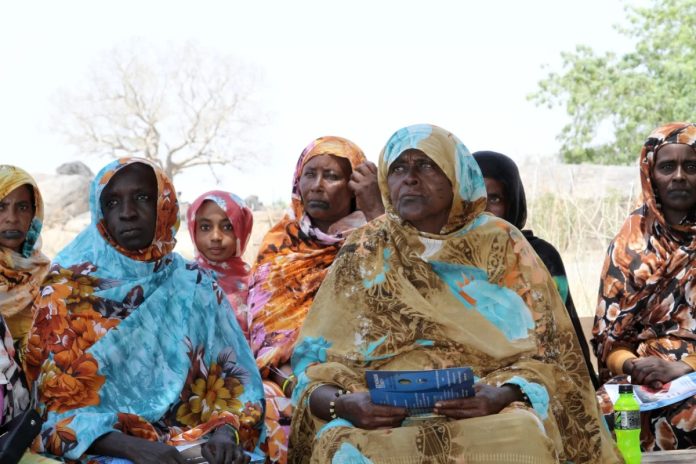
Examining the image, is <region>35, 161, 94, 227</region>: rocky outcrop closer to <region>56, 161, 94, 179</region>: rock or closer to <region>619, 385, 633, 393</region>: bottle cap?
<region>56, 161, 94, 179</region>: rock

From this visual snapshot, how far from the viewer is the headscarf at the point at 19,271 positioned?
561 cm

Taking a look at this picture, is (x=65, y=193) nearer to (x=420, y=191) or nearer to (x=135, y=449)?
(x=420, y=191)

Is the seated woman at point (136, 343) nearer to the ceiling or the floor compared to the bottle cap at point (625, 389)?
nearer to the ceiling

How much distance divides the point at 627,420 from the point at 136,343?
8.01ft

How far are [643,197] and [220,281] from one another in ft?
8.89

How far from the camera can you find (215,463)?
3824mm

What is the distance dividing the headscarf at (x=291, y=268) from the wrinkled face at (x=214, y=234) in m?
0.66

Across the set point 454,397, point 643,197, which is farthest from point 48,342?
point 643,197

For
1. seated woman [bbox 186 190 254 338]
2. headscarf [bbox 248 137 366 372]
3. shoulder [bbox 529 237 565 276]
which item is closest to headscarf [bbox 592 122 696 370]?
shoulder [bbox 529 237 565 276]

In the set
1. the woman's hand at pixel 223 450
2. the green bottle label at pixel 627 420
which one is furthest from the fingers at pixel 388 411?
the green bottle label at pixel 627 420

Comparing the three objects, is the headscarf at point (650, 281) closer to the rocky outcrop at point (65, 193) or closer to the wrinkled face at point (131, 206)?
the wrinkled face at point (131, 206)

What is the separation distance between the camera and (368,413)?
3742 millimetres

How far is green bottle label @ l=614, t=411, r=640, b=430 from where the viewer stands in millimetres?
4832

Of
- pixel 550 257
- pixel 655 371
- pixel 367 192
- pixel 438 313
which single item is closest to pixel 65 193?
pixel 367 192
